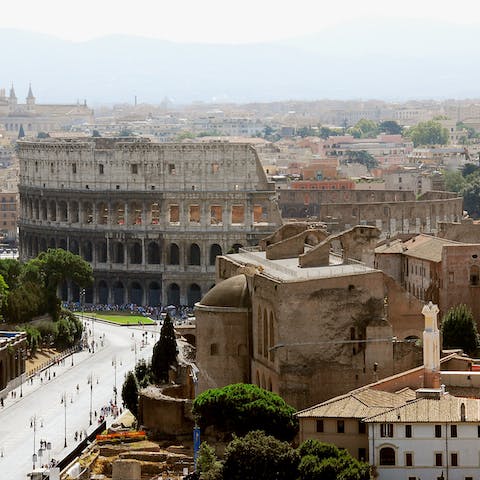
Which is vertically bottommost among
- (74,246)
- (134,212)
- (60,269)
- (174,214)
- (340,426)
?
(74,246)

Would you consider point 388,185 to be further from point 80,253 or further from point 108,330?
point 108,330

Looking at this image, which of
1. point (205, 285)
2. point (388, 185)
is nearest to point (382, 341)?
point (205, 285)

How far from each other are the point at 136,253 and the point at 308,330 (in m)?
71.9

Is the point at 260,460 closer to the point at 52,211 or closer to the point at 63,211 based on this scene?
the point at 63,211

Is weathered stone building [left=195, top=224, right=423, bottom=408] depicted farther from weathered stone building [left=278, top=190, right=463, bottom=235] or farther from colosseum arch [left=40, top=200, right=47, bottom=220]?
colosseum arch [left=40, top=200, right=47, bottom=220]

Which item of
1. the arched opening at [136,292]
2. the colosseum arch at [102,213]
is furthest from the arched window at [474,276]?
the colosseum arch at [102,213]

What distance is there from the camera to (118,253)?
474 ft

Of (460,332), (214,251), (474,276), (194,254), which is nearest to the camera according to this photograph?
(460,332)

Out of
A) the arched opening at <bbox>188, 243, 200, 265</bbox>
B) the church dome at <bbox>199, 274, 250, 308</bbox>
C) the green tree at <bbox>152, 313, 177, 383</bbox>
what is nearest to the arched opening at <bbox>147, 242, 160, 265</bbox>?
the arched opening at <bbox>188, 243, 200, 265</bbox>

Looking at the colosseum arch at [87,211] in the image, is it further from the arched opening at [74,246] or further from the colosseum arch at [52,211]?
the colosseum arch at [52,211]

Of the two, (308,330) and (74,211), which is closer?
(308,330)

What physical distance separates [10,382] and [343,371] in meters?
28.0

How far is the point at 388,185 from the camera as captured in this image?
19362 cm

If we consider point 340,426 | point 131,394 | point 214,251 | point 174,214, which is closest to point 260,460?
point 340,426
